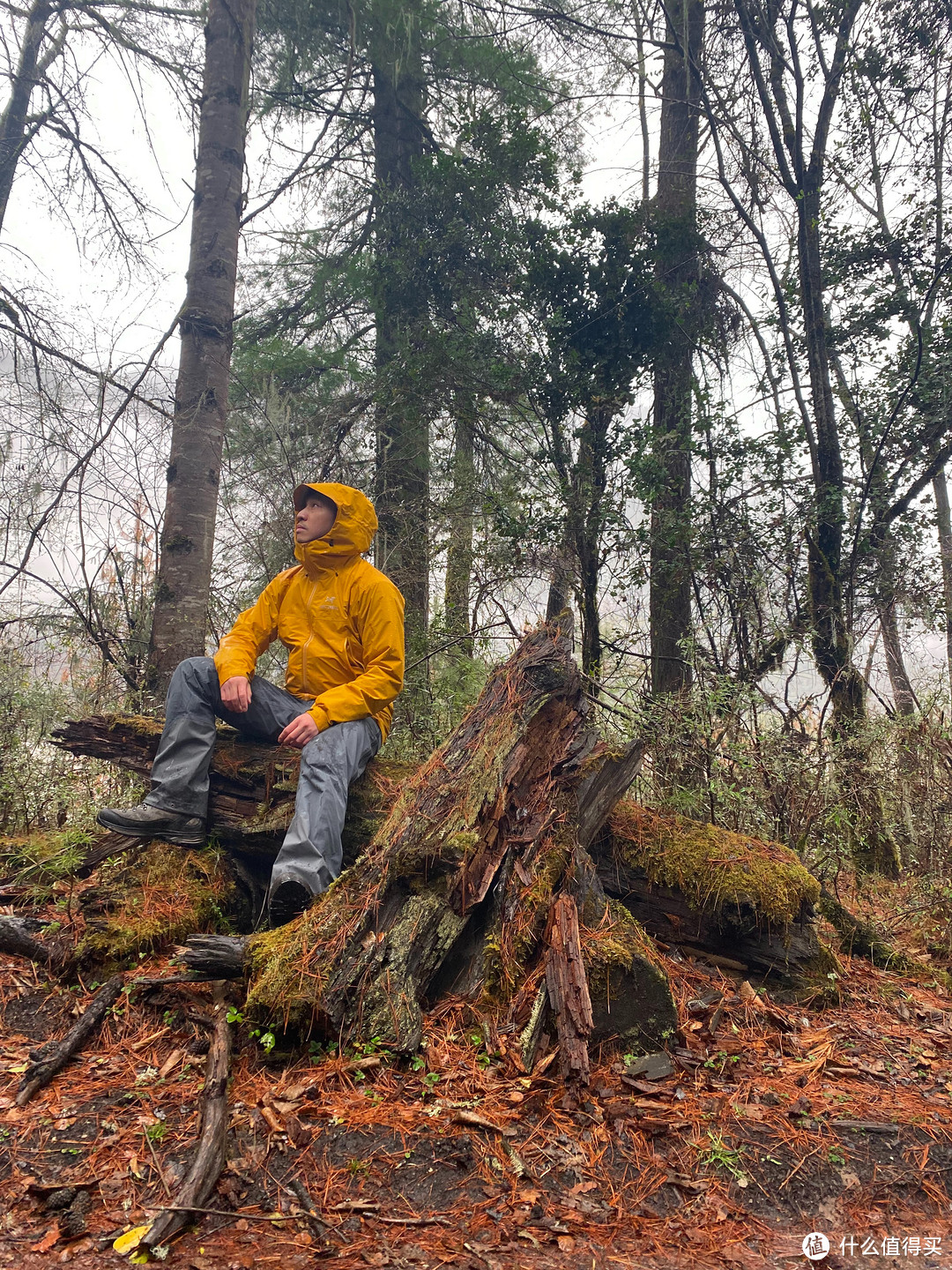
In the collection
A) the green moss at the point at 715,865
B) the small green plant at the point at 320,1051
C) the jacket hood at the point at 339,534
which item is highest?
the jacket hood at the point at 339,534

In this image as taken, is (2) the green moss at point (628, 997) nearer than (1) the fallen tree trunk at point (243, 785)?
Yes

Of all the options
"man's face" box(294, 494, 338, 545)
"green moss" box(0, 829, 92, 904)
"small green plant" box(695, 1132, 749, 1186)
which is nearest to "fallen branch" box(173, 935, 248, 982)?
"green moss" box(0, 829, 92, 904)

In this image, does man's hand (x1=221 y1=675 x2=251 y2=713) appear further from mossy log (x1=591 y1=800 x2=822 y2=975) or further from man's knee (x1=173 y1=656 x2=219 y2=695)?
mossy log (x1=591 y1=800 x2=822 y2=975)

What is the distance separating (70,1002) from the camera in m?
3.13

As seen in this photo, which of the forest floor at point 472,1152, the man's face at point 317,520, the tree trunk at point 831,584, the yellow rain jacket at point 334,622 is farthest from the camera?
the tree trunk at point 831,584

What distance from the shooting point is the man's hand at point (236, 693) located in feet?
13.1

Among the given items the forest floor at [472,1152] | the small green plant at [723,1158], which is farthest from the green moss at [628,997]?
the small green plant at [723,1158]

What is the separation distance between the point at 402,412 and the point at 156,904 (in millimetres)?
6030

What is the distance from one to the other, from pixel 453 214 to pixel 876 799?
763 cm

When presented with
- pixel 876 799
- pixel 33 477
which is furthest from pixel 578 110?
pixel 876 799

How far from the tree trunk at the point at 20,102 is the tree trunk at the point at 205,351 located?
8.10 ft

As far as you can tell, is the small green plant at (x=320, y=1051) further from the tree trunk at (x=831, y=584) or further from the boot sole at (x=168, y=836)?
the tree trunk at (x=831, y=584)

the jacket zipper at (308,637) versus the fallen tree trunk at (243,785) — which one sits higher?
the jacket zipper at (308,637)

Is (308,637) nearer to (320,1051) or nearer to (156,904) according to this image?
(156,904)
